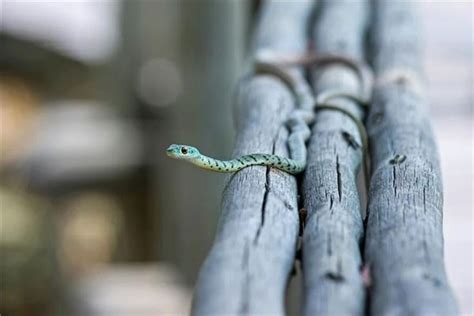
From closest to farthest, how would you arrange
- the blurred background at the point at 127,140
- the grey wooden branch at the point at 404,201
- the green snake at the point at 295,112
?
the grey wooden branch at the point at 404,201 < the green snake at the point at 295,112 < the blurred background at the point at 127,140

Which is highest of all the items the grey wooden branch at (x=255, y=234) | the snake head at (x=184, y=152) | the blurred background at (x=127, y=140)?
the blurred background at (x=127, y=140)

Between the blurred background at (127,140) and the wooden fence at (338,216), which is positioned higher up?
the blurred background at (127,140)

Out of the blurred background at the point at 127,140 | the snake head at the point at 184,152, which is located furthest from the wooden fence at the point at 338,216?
the blurred background at the point at 127,140

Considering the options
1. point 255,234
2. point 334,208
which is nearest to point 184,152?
point 334,208

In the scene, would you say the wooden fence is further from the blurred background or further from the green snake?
the blurred background

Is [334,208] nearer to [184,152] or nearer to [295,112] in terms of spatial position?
[295,112]

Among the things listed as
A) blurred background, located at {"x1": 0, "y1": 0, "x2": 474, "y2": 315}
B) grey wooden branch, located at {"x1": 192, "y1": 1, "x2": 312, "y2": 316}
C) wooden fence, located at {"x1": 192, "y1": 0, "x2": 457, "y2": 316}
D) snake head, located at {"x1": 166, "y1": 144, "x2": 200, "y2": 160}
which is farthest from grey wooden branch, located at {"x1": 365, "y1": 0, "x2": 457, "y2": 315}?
blurred background, located at {"x1": 0, "y1": 0, "x2": 474, "y2": 315}

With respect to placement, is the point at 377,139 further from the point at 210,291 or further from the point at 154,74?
the point at 154,74

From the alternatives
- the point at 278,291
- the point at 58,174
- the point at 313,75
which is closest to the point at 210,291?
the point at 278,291

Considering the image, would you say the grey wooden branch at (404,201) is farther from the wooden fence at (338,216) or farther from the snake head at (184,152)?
the snake head at (184,152)
